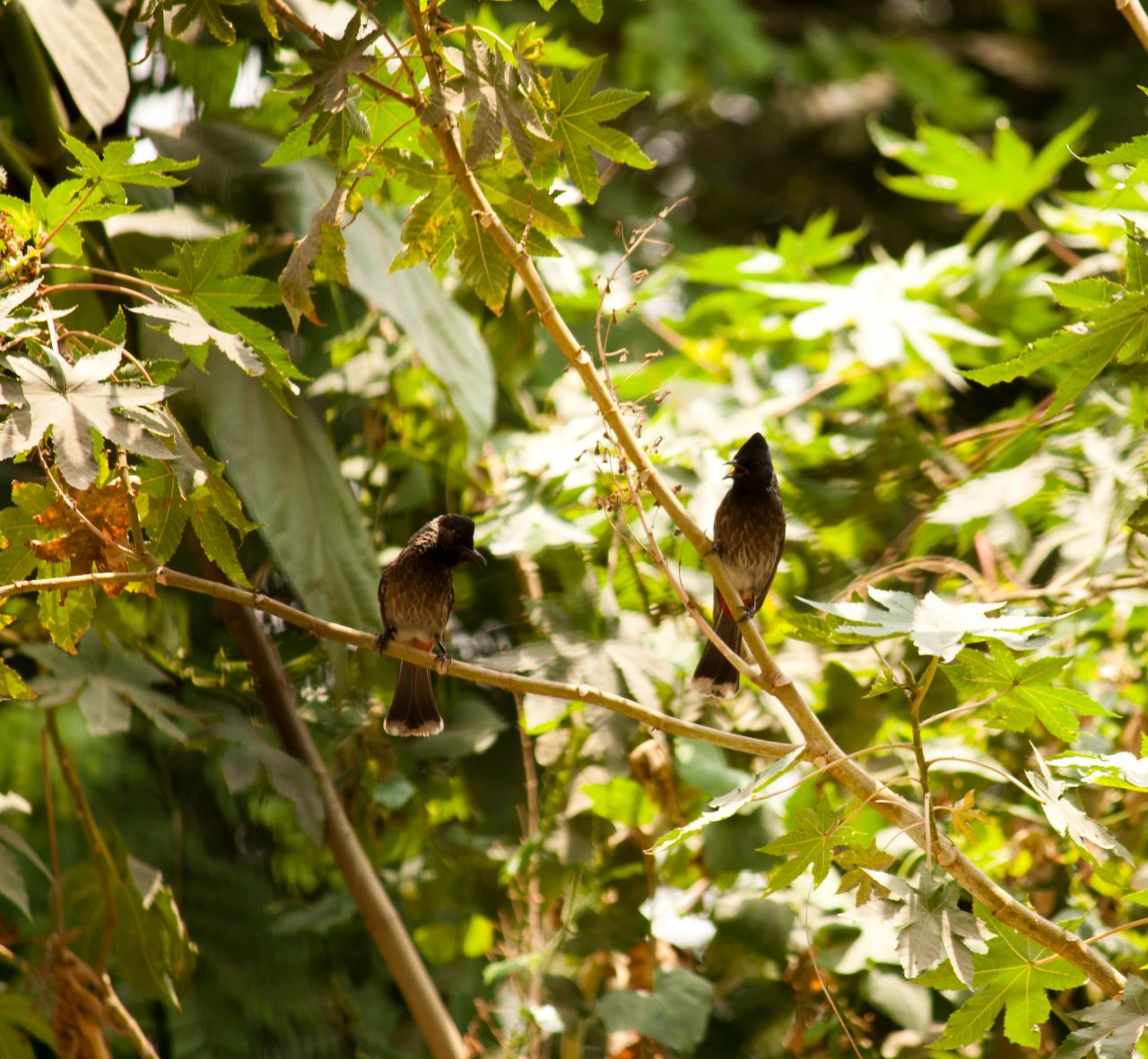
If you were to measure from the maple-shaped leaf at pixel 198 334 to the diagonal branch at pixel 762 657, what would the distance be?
0.43 metres

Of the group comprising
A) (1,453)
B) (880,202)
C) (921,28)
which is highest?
(1,453)

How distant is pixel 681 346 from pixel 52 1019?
9.52 feet

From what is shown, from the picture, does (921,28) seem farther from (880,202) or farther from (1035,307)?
(1035,307)

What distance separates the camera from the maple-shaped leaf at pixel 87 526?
212cm

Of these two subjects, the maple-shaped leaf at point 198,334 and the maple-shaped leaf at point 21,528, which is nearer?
the maple-shaped leaf at point 198,334

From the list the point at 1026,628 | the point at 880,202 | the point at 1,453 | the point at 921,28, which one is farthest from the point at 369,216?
the point at 921,28

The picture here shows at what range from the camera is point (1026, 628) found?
1963mm

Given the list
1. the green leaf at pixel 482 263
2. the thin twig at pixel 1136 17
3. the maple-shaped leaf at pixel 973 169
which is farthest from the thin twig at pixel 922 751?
the maple-shaped leaf at pixel 973 169

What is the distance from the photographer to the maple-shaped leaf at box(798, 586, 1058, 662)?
6.38ft

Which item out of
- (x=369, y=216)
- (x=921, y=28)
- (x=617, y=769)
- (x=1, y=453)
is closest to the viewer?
(x=1, y=453)

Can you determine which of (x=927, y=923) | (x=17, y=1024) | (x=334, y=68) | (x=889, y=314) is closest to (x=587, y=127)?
(x=334, y=68)

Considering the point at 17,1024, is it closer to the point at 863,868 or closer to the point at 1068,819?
the point at 863,868

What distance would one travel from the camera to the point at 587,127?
2.32 m

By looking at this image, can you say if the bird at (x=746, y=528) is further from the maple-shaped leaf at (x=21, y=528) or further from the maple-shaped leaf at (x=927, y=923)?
the maple-shaped leaf at (x=21, y=528)
